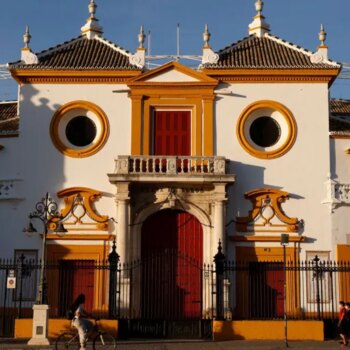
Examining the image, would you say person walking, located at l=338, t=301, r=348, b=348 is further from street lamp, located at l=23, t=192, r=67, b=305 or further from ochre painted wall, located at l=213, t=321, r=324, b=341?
street lamp, located at l=23, t=192, r=67, b=305

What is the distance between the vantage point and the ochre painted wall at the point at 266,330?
24469 mm

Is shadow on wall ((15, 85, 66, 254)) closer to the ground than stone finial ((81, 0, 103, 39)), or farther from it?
closer to the ground

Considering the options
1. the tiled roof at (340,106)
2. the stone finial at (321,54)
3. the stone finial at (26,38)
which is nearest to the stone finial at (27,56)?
the stone finial at (26,38)

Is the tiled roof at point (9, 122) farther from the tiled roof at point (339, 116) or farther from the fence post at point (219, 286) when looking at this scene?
the tiled roof at point (339, 116)

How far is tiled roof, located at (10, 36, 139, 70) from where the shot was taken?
30.5 metres

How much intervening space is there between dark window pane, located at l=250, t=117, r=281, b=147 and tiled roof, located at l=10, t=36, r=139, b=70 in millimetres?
5515

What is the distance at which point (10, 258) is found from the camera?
2903 cm

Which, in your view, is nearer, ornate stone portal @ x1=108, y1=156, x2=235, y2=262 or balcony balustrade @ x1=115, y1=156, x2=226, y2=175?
ornate stone portal @ x1=108, y1=156, x2=235, y2=262

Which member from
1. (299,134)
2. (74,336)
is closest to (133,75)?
(299,134)

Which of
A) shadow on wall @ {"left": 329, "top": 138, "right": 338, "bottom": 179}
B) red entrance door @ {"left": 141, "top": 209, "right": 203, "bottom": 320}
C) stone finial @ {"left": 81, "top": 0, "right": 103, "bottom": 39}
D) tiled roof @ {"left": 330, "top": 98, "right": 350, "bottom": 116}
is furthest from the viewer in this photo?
tiled roof @ {"left": 330, "top": 98, "right": 350, "bottom": 116}

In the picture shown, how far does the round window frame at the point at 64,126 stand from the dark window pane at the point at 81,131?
0.19 meters

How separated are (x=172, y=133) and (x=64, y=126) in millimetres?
4511

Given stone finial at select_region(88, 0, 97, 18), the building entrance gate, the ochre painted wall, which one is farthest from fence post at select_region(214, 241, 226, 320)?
stone finial at select_region(88, 0, 97, 18)

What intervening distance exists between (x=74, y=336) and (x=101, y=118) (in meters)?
11.8
